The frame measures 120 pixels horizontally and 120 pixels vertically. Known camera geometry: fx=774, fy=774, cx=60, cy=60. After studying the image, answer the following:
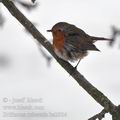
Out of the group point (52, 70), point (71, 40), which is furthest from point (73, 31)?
point (52, 70)

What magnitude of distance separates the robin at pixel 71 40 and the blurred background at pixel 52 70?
18cm

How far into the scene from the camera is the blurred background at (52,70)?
5.50 m

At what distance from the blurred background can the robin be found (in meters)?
0.18

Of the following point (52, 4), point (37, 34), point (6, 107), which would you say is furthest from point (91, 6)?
point (37, 34)

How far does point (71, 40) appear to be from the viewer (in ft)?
14.7

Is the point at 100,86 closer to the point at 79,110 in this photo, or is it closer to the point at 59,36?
the point at 79,110

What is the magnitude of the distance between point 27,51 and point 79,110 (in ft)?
4.56

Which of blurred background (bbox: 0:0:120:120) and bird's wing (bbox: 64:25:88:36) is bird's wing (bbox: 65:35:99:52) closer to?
bird's wing (bbox: 64:25:88:36)

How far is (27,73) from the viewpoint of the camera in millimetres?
6305

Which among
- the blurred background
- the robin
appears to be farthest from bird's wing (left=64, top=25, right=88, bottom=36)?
the blurred background

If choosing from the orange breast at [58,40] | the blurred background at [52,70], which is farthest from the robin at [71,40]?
the blurred background at [52,70]

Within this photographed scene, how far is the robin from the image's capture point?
4.42m

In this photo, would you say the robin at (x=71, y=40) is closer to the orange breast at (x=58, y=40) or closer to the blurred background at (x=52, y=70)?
the orange breast at (x=58, y=40)

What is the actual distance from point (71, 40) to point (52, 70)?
6.03ft
